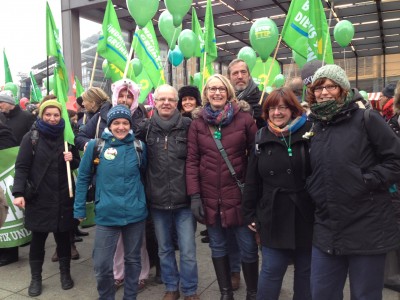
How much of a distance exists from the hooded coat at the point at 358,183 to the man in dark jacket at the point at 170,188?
124 centimetres

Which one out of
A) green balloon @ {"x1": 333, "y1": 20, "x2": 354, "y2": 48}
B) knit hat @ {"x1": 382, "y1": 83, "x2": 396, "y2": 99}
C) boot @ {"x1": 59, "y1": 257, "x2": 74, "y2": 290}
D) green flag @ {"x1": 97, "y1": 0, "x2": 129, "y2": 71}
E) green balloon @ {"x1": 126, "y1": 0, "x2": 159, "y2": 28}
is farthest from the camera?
green balloon @ {"x1": 333, "y1": 20, "x2": 354, "y2": 48}

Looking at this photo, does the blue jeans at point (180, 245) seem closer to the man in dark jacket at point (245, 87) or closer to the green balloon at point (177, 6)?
the man in dark jacket at point (245, 87)

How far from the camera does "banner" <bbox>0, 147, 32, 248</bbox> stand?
4.02 meters

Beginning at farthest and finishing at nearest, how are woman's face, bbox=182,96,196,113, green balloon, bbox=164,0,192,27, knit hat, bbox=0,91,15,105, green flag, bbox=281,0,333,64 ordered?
green balloon, bbox=164,0,192,27 < knit hat, bbox=0,91,15,105 < green flag, bbox=281,0,333,64 < woman's face, bbox=182,96,196,113

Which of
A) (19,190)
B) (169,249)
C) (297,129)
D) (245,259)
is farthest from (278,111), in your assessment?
(19,190)

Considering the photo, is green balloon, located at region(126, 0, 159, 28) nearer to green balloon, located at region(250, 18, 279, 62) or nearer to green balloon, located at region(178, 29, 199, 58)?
green balloon, located at region(250, 18, 279, 62)

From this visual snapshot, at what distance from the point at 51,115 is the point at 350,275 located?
285cm

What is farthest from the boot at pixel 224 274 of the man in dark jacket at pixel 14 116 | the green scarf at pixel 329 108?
the man in dark jacket at pixel 14 116

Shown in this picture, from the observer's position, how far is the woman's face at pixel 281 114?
2.49m

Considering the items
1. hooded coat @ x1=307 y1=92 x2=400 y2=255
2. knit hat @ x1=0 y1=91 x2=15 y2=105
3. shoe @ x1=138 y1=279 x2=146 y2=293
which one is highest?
knit hat @ x1=0 y1=91 x2=15 y2=105

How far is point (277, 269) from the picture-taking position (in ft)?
8.18

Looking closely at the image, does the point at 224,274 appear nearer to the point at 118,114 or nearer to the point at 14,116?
the point at 118,114

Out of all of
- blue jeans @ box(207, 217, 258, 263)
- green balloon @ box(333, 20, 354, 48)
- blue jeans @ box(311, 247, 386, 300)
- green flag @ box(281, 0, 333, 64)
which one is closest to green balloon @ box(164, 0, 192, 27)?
green flag @ box(281, 0, 333, 64)

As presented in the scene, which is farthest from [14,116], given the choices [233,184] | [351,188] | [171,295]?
[351,188]
